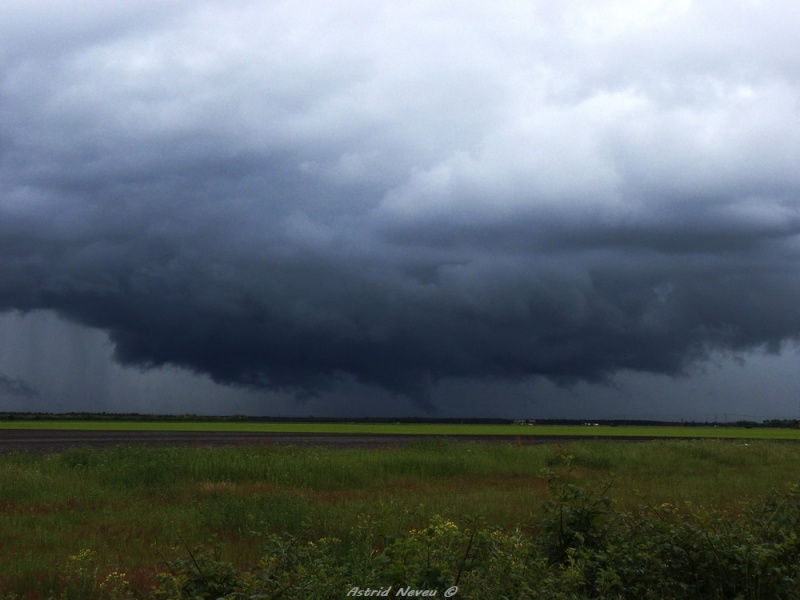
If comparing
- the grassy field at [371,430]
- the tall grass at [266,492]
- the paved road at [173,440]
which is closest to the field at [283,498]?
the tall grass at [266,492]

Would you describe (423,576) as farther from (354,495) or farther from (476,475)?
(476,475)

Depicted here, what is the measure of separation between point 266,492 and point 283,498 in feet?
9.16

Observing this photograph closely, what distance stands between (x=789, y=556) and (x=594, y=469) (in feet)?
71.0

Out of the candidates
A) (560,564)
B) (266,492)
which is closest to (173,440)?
(266,492)

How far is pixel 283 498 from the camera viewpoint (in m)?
17.4

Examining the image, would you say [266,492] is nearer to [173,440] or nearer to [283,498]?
[283,498]

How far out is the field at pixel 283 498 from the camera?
10.4 meters

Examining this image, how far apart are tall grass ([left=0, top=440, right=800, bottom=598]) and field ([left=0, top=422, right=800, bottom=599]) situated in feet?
0.18

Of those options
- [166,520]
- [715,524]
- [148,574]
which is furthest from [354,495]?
[715,524]

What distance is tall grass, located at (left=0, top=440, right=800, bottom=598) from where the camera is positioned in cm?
1273

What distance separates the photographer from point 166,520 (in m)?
15.6

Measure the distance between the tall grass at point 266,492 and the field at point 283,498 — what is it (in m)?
0.06

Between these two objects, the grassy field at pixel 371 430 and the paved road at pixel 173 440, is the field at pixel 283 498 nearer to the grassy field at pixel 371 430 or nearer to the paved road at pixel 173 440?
the paved road at pixel 173 440

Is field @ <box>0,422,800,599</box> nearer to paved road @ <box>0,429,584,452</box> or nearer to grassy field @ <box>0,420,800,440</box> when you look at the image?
paved road @ <box>0,429,584,452</box>
